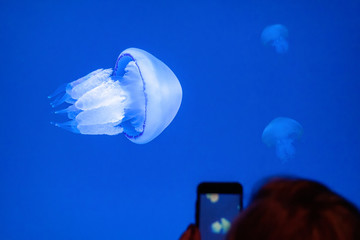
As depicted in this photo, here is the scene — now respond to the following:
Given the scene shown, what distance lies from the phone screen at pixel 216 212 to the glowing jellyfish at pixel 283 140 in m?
0.94

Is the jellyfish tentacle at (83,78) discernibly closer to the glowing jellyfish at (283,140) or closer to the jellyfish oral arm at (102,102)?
the jellyfish oral arm at (102,102)

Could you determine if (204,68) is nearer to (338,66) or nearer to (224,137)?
(224,137)

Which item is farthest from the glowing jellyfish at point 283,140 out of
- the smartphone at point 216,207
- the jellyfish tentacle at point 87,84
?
the jellyfish tentacle at point 87,84

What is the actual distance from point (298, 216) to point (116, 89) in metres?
2.40

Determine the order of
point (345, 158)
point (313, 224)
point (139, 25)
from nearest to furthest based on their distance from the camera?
1. point (313, 224)
2. point (345, 158)
3. point (139, 25)

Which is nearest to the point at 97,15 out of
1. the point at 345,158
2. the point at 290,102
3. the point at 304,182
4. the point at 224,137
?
the point at 224,137

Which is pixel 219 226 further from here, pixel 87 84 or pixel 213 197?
pixel 87 84

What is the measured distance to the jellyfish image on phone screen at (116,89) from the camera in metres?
2.50

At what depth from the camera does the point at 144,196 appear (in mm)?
2432

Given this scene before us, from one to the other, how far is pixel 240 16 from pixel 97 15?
1.12 metres

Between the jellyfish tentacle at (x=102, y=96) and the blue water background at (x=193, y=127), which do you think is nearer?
the blue water background at (x=193, y=127)

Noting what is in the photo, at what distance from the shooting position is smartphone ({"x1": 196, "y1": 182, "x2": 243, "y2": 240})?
1.49m

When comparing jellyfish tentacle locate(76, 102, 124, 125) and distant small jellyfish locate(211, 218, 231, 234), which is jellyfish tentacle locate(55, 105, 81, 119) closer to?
jellyfish tentacle locate(76, 102, 124, 125)

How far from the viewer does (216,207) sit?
151 centimetres
